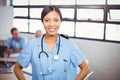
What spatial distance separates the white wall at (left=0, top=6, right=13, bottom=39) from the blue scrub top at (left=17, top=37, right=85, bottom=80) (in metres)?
3.84

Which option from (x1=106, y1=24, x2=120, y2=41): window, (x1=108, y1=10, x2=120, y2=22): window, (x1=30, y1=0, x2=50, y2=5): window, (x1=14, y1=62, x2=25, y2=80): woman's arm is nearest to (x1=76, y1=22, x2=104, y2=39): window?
(x1=106, y1=24, x2=120, y2=41): window

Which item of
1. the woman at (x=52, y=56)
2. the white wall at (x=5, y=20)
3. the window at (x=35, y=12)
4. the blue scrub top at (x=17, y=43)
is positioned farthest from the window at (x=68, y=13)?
the woman at (x=52, y=56)

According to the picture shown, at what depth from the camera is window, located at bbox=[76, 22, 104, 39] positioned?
4.11 m

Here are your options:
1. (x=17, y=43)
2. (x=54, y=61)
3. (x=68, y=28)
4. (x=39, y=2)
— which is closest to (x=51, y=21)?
(x=54, y=61)

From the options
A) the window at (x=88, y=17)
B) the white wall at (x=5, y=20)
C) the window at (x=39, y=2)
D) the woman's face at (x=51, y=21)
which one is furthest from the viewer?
the white wall at (x=5, y=20)

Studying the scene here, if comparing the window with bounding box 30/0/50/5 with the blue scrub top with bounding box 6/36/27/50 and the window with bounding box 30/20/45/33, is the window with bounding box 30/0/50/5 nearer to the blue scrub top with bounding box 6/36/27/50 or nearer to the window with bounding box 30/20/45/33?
the window with bounding box 30/20/45/33

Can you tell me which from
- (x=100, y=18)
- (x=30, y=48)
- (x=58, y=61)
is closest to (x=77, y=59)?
(x=58, y=61)

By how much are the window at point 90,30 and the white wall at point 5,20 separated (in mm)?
1720

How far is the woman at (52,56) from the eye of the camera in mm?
1298

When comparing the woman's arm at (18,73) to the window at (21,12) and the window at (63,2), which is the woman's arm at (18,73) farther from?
the window at (21,12)

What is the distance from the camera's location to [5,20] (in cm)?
507

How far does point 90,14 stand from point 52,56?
3.05 metres

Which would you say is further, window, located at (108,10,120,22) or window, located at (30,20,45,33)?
window, located at (30,20,45,33)

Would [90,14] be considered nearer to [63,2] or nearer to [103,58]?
[63,2]
